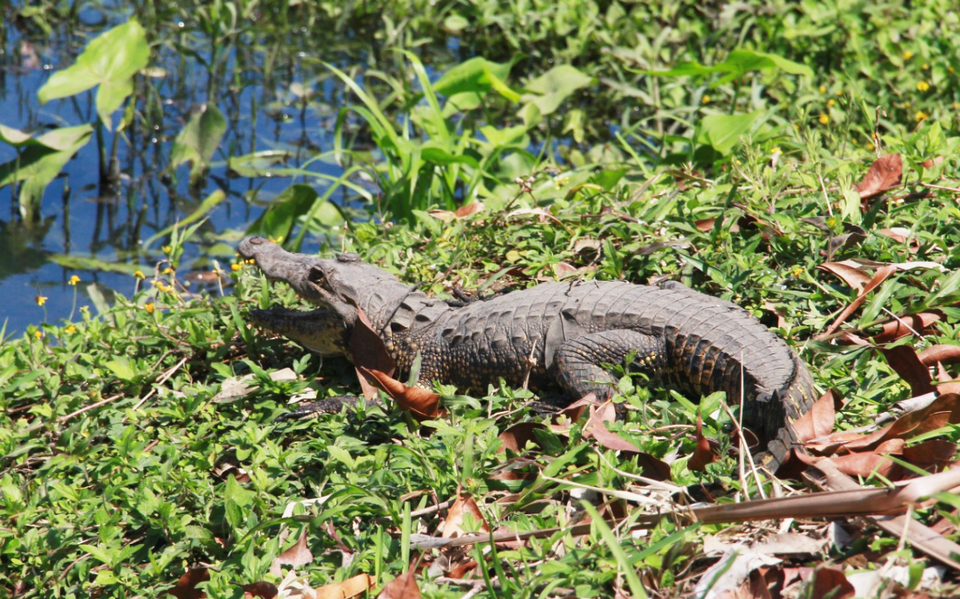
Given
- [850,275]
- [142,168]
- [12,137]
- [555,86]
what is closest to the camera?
[850,275]

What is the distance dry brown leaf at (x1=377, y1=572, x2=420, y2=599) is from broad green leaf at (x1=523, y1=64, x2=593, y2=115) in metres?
3.91

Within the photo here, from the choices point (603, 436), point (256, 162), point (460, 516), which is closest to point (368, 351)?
point (460, 516)

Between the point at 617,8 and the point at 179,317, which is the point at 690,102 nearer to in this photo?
the point at 617,8

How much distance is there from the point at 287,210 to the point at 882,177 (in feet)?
10.2

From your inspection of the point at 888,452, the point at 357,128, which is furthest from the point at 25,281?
the point at 888,452

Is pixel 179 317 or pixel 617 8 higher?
pixel 617 8

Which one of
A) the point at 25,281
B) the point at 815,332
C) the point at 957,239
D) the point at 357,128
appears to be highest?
the point at 957,239

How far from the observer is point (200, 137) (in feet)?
18.7

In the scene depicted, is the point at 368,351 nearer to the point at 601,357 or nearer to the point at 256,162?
the point at 601,357

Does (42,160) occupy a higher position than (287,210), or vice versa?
(42,160)

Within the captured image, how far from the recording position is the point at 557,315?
9.68 ft

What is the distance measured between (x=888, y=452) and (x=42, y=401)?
2.96 metres

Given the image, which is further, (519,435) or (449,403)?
(449,403)

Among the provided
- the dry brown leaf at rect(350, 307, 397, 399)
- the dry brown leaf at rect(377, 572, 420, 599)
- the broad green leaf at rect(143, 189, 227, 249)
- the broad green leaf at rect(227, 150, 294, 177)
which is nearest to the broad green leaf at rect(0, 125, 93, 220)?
the broad green leaf at rect(143, 189, 227, 249)
